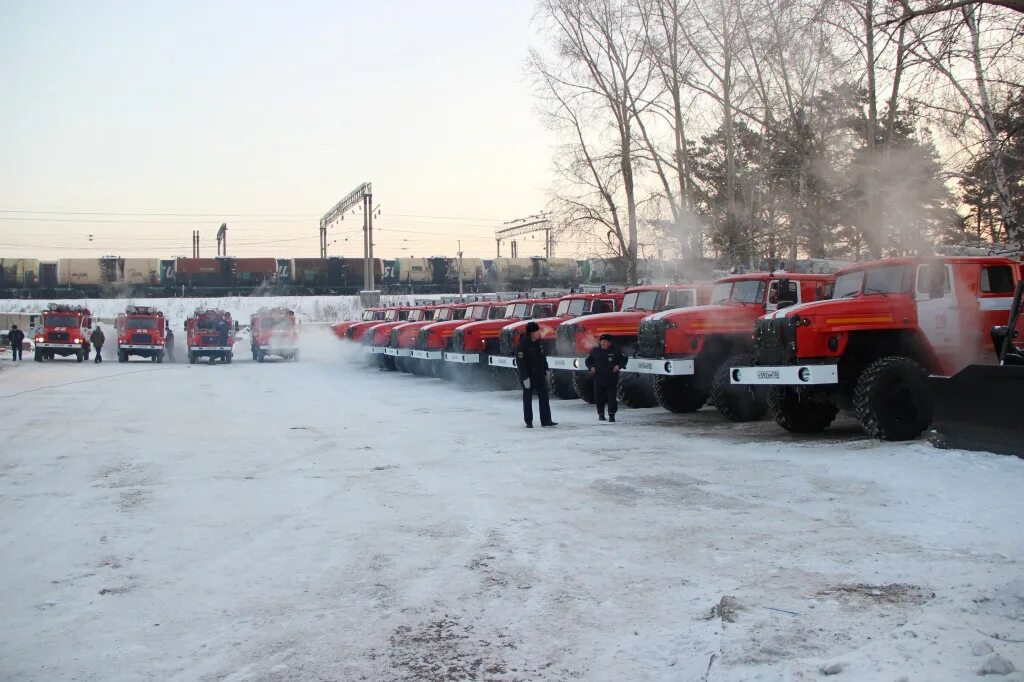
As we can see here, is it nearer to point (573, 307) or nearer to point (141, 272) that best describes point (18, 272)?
point (141, 272)

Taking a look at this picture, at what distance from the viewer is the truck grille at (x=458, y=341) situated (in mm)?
21062

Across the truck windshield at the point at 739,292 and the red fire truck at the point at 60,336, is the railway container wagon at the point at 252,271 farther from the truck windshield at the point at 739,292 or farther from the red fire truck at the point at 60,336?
the truck windshield at the point at 739,292

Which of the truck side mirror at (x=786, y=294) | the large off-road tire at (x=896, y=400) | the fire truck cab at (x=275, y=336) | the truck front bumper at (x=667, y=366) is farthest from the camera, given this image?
the fire truck cab at (x=275, y=336)

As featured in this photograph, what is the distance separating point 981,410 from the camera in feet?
29.2

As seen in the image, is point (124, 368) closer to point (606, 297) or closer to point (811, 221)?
point (606, 297)

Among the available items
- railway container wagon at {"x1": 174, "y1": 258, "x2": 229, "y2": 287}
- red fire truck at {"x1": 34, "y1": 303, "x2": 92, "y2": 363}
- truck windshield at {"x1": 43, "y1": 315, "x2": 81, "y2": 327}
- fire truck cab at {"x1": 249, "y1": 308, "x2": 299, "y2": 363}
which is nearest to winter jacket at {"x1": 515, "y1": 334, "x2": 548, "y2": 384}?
fire truck cab at {"x1": 249, "y1": 308, "x2": 299, "y2": 363}

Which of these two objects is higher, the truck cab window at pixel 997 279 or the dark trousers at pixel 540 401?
the truck cab window at pixel 997 279

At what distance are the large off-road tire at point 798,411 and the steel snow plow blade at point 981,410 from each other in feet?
6.25

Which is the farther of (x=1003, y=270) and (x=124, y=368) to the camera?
(x=124, y=368)

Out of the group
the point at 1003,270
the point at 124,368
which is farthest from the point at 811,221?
the point at 124,368

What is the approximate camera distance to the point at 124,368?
32.3 meters

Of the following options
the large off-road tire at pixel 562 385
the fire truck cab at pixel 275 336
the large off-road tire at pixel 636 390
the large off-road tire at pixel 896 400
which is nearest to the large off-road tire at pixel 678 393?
the large off-road tire at pixel 636 390

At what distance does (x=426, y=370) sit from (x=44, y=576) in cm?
1943

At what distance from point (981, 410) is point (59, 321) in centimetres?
3649
